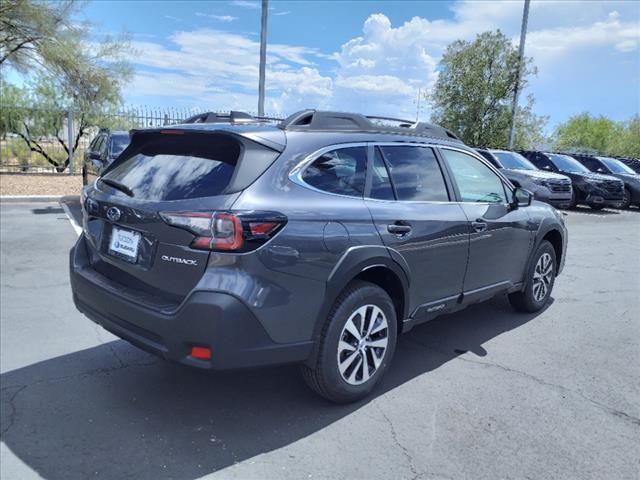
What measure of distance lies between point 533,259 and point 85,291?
4026 mm

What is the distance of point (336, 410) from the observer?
3441 mm

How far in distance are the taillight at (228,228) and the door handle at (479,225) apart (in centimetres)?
205

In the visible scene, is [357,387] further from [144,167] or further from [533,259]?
[533,259]

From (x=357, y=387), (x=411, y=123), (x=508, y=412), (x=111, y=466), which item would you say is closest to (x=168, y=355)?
(x=111, y=466)

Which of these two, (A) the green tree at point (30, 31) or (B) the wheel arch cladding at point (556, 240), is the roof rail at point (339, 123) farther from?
(A) the green tree at point (30, 31)

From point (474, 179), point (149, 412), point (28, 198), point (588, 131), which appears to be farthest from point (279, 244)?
point (588, 131)

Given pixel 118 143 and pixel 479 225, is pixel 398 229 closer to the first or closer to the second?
pixel 479 225

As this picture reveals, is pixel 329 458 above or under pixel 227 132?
under

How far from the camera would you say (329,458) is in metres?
2.93

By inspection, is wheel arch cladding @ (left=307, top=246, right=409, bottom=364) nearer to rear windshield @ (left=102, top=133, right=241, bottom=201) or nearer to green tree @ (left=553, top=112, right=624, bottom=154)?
rear windshield @ (left=102, top=133, right=241, bottom=201)

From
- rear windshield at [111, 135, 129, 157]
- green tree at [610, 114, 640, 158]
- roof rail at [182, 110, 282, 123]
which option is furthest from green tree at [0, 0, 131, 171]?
green tree at [610, 114, 640, 158]

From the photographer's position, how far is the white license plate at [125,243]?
10.3ft

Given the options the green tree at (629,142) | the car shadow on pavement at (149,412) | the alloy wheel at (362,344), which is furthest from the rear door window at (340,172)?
the green tree at (629,142)

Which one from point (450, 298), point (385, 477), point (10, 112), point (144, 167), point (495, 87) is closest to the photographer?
point (385, 477)
